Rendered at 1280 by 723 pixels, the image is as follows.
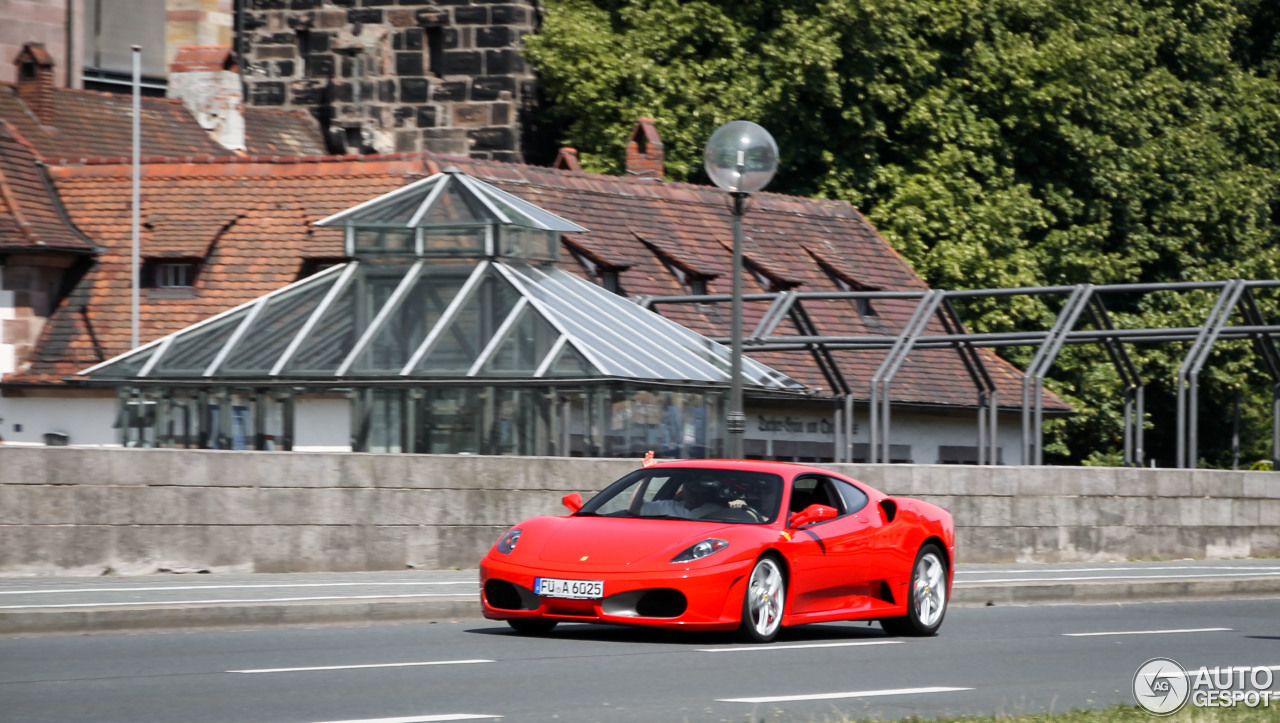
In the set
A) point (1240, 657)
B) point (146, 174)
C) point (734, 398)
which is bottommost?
point (1240, 657)

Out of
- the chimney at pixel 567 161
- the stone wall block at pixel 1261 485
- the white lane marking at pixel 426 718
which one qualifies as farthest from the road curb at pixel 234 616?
the chimney at pixel 567 161

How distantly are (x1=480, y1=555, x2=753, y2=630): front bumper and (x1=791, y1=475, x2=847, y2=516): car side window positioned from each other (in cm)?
132

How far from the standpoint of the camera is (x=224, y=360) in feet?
87.2

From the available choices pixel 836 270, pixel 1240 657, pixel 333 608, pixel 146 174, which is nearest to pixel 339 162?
pixel 146 174

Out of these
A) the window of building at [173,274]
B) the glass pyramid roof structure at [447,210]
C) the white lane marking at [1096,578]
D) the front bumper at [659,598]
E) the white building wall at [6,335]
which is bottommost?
the white lane marking at [1096,578]

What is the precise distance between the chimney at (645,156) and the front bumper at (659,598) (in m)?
30.4

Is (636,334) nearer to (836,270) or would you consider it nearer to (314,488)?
(314,488)

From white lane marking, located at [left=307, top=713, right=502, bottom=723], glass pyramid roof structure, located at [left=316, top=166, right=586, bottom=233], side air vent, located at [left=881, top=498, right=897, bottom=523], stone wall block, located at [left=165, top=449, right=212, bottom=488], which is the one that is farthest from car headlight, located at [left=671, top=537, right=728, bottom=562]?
glass pyramid roof structure, located at [left=316, top=166, right=586, bottom=233]

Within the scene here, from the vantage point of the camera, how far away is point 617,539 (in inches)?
532

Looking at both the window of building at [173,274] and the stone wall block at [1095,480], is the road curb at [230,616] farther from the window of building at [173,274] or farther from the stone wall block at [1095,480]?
the window of building at [173,274]

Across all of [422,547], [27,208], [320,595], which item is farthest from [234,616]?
[27,208]

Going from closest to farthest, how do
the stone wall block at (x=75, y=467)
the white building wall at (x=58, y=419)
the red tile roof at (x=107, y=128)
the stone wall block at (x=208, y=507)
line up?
1. the stone wall block at (x=75, y=467)
2. the stone wall block at (x=208, y=507)
3. the white building wall at (x=58, y=419)
4. the red tile roof at (x=107, y=128)

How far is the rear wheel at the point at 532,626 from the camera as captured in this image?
13953mm

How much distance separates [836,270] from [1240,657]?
29.0 metres
